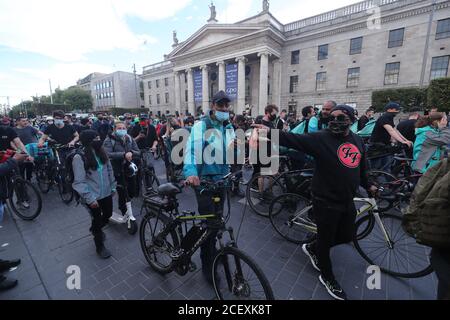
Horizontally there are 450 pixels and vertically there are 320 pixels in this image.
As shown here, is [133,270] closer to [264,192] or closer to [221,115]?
[221,115]

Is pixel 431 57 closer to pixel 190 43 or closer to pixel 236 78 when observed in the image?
pixel 236 78

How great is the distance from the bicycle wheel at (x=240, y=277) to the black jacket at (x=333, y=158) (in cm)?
110

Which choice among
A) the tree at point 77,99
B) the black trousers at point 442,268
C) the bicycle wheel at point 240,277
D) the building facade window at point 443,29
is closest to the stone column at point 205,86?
the building facade window at point 443,29

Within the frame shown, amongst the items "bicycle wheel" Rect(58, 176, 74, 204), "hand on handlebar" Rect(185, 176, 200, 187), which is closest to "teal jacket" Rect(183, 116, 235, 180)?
"hand on handlebar" Rect(185, 176, 200, 187)

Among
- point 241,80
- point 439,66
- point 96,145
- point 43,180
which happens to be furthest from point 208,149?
point 439,66

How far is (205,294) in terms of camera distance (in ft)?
8.16

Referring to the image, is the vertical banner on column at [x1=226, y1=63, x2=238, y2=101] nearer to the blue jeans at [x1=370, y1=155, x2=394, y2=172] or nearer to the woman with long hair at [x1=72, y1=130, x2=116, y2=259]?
the blue jeans at [x1=370, y1=155, x2=394, y2=172]

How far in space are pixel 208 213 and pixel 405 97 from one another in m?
23.4

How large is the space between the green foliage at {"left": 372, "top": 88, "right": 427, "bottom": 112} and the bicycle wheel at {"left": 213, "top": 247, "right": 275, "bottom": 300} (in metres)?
22.1

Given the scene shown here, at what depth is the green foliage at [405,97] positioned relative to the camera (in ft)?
56.6

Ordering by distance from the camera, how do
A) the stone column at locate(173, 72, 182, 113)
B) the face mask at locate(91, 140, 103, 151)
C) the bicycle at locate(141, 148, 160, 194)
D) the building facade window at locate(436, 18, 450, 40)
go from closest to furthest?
the face mask at locate(91, 140, 103, 151), the bicycle at locate(141, 148, 160, 194), the building facade window at locate(436, 18, 450, 40), the stone column at locate(173, 72, 182, 113)

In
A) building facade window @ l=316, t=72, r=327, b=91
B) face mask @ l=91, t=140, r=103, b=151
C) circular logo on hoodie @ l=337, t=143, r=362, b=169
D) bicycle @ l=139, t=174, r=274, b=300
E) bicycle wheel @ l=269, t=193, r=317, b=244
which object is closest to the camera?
bicycle @ l=139, t=174, r=274, b=300

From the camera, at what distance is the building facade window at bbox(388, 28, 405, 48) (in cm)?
2144

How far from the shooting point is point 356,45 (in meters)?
23.9
